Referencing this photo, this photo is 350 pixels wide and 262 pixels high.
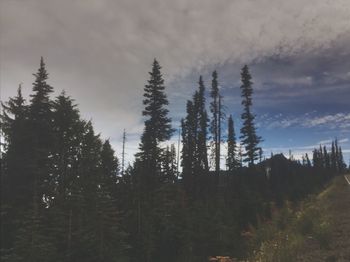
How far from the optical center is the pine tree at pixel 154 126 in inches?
1383

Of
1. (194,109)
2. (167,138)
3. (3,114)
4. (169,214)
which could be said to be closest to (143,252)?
(169,214)

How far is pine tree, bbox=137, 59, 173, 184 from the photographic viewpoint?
3512 cm

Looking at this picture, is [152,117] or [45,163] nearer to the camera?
[45,163]

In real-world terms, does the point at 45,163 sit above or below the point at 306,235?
above

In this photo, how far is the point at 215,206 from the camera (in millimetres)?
26500

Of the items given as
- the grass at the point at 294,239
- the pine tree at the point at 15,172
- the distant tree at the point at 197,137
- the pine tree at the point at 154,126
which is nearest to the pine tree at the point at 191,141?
the distant tree at the point at 197,137

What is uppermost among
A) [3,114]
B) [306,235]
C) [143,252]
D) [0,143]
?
[3,114]

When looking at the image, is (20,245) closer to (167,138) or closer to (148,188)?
(148,188)

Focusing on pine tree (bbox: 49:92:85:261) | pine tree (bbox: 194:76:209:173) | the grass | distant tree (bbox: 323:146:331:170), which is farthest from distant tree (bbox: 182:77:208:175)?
distant tree (bbox: 323:146:331:170)

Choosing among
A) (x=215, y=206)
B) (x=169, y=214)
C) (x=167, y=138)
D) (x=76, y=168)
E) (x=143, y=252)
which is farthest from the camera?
(x=167, y=138)

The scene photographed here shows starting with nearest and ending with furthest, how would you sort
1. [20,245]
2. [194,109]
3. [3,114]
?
[20,245]
[3,114]
[194,109]

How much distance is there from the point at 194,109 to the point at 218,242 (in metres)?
29.1

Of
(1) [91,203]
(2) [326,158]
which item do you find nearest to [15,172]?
(1) [91,203]

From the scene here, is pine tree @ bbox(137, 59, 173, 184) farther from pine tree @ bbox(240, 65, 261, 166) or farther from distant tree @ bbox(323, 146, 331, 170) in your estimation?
distant tree @ bbox(323, 146, 331, 170)
